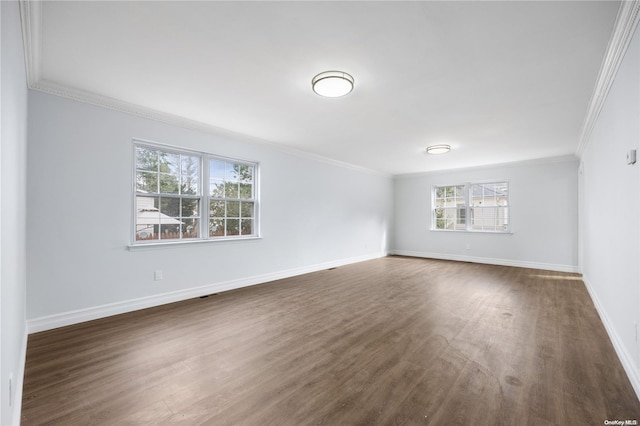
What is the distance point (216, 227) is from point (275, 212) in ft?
3.84

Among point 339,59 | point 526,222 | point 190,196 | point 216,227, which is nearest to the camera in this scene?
point 339,59

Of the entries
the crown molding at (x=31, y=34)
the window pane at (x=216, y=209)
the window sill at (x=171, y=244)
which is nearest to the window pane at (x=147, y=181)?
the window sill at (x=171, y=244)

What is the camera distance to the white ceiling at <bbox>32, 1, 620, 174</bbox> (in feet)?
6.48

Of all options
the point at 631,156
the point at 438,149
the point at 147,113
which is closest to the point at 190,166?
the point at 147,113

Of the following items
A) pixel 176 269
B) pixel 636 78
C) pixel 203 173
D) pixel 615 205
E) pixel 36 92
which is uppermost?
pixel 36 92

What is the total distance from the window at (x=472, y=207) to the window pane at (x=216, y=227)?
6104 mm

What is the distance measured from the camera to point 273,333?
2.94 meters

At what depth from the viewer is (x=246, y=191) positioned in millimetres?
5070

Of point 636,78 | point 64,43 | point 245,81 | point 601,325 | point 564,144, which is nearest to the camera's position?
point 636,78

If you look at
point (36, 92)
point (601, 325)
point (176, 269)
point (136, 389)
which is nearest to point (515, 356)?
point (601, 325)

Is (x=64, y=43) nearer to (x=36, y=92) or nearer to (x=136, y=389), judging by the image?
(x=36, y=92)

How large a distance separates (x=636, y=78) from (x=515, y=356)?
2301mm

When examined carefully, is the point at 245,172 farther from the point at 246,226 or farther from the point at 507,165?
the point at 507,165

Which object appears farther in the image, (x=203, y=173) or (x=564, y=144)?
(x=564, y=144)
